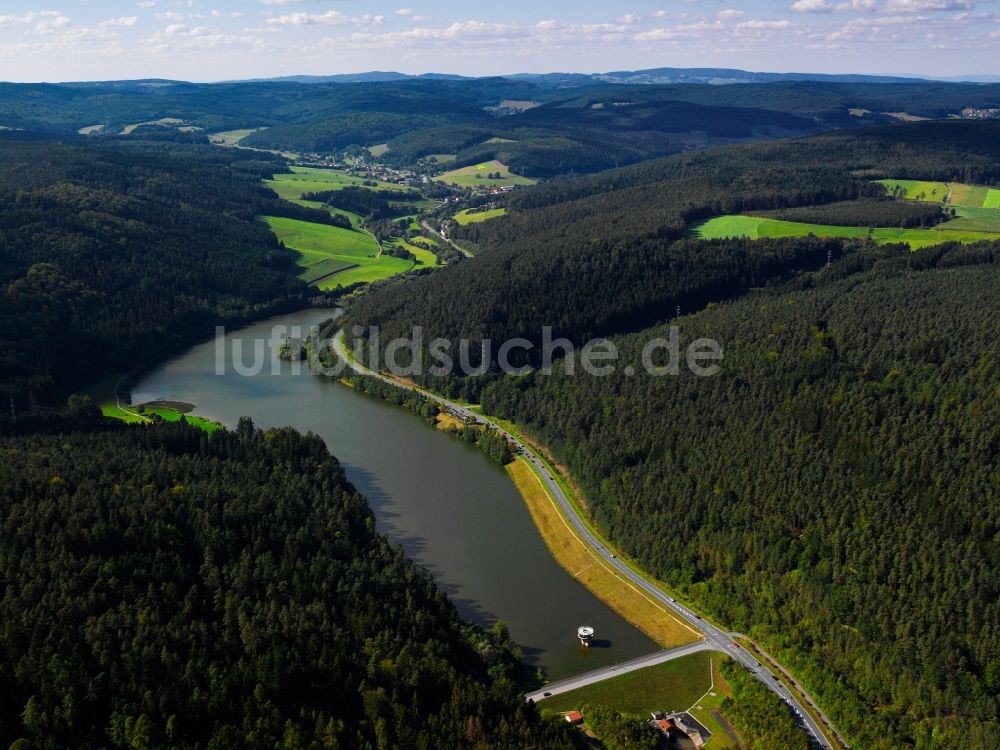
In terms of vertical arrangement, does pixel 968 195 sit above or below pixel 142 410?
above

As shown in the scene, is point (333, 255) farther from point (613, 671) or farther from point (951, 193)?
point (613, 671)

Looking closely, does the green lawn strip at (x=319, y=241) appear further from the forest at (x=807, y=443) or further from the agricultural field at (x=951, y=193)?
the agricultural field at (x=951, y=193)

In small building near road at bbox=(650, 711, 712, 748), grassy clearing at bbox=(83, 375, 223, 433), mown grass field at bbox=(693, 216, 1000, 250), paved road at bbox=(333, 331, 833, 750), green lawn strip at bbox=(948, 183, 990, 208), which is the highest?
green lawn strip at bbox=(948, 183, 990, 208)

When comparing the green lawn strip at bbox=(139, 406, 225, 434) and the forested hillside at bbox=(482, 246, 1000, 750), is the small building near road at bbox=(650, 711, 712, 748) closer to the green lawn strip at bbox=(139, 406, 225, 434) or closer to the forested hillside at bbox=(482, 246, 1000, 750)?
the forested hillside at bbox=(482, 246, 1000, 750)

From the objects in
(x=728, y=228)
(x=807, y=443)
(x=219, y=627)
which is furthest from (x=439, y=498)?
(x=728, y=228)

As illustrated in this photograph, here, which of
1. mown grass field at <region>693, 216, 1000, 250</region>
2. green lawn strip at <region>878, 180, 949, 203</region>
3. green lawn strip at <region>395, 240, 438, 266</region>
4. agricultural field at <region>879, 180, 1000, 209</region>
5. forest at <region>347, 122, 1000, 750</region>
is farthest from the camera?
green lawn strip at <region>878, 180, 949, 203</region>

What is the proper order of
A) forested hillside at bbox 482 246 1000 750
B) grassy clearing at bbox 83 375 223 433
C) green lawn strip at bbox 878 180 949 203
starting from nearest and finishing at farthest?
1. forested hillside at bbox 482 246 1000 750
2. grassy clearing at bbox 83 375 223 433
3. green lawn strip at bbox 878 180 949 203

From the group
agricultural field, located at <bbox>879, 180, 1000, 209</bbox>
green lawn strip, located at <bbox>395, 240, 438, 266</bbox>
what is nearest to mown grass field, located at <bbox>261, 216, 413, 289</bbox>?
green lawn strip, located at <bbox>395, 240, 438, 266</bbox>
